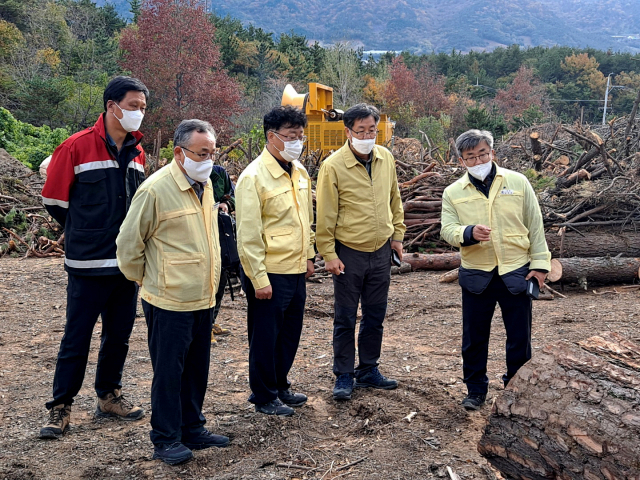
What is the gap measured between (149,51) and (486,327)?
2678 cm

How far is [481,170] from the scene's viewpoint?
13.3ft

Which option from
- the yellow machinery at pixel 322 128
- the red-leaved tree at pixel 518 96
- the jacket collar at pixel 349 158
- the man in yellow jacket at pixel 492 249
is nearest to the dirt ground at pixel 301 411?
the man in yellow jacket at pixel 492 249

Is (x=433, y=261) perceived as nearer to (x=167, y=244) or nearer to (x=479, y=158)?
(x=479, y=158)

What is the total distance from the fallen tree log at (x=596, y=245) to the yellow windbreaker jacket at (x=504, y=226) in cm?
422

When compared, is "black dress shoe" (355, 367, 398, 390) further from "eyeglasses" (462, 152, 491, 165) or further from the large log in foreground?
"eyeglasses" (462, 152, 491, 165)

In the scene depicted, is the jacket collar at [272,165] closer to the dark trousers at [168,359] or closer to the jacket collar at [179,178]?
the jacket collar at [179,178]

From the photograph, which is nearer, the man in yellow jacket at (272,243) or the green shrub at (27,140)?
the man in yellow jacket at (272,243)

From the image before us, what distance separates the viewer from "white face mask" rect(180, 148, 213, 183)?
3.33 m

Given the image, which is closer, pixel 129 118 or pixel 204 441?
pixel 204 441

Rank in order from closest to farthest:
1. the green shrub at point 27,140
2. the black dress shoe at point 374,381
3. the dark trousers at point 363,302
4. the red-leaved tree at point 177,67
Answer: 1. the dark trousers at point 363,302
2. the black dress shoe at point 374,381
3. the green shrub at point 27,140
4. the red-leaved tree at point 177,67

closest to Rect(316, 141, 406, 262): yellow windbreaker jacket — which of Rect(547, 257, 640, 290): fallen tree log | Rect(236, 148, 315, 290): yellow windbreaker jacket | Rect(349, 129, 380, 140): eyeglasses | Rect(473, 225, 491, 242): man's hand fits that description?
Rect(349, 129, 380, 140): eyeglasses

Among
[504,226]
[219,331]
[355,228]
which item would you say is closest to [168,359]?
[355,228]

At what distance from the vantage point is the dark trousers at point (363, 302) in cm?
434

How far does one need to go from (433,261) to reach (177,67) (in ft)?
70.2
